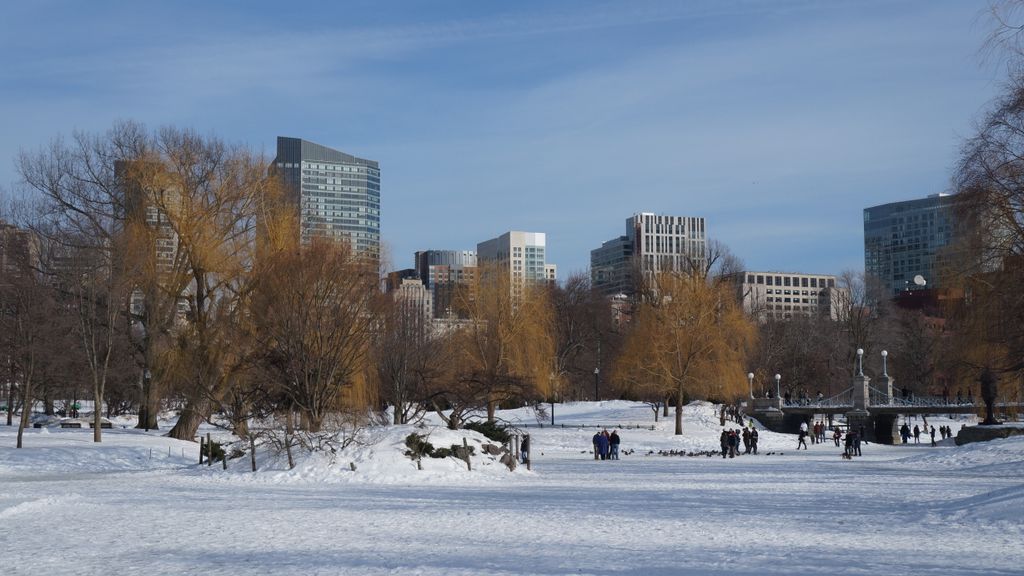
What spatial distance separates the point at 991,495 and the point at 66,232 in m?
35.5

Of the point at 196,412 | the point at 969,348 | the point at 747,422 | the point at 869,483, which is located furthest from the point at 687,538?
the point at 747,422

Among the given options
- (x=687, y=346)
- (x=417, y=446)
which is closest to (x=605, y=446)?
(x=417, y=446)

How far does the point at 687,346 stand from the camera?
58844 millimetres

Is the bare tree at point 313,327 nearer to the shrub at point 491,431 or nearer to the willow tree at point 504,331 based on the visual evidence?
the shrub at point 491,431

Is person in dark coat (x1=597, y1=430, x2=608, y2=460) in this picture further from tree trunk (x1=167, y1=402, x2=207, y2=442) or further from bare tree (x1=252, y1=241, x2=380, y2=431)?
tree trunk (x1=167, y1=402, x2=207, y2=442)

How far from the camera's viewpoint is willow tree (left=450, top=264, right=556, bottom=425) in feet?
196

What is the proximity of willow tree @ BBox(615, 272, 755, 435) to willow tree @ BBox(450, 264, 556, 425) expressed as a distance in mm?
4653

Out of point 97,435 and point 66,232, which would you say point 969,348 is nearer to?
point 97,435

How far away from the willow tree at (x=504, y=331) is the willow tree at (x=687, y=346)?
15.3 feet

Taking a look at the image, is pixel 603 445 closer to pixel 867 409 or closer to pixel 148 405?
pixel 148 405

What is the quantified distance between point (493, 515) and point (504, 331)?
42.1 metres

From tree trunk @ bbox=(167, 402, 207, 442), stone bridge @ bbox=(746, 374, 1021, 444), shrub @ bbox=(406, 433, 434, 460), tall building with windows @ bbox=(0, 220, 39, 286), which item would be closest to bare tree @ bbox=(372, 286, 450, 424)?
shrub @ bbox=(406, 433, 434, 460)

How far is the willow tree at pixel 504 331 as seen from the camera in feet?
196

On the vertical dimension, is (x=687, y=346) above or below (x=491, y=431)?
above
